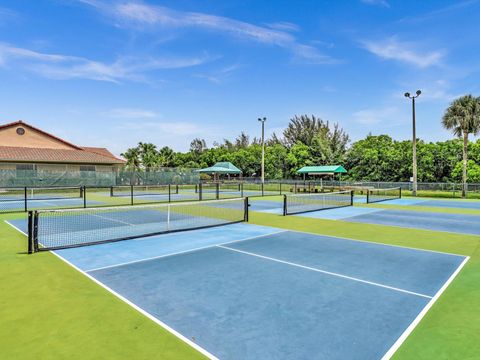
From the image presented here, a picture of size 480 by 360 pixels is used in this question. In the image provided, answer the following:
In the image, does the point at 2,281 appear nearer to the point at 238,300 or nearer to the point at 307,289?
the point at 238,300

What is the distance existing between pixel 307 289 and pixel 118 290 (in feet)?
11.8

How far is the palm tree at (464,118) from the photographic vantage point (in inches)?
1272

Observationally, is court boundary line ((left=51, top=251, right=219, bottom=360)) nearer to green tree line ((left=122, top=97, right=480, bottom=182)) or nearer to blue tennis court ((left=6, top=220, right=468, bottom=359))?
blue tennis court ((left=6, top=220, right=468, bottom=359))

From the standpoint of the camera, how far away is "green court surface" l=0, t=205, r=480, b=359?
432cm

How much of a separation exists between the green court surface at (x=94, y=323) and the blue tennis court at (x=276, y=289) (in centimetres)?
25

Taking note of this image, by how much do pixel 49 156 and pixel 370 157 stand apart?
41.9 meters

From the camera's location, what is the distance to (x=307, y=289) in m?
6.56

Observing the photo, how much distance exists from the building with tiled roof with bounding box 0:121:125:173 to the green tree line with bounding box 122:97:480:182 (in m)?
9.33

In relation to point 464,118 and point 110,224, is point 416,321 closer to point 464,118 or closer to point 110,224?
point 110,224

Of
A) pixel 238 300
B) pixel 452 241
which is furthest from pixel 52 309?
pixel 452 241

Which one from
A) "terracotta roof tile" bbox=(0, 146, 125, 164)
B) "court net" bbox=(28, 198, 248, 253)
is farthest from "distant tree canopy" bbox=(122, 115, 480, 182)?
"court net" bbox=(28, 198, 248, 253)

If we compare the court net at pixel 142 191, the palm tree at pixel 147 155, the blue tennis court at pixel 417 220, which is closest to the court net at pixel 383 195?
the blue tennis court at pixel 417 220

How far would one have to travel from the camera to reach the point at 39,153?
43875 mm

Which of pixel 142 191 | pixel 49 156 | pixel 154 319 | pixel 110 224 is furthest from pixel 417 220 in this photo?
pixel 49 156
